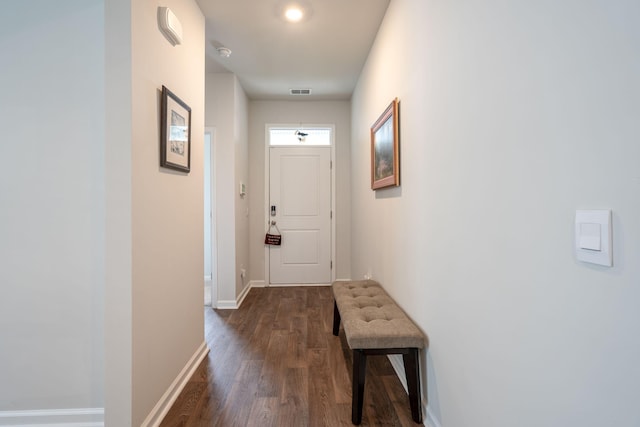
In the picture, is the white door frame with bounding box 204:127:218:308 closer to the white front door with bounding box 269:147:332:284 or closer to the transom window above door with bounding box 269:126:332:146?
the white front door with bounding box 269:147:332:284

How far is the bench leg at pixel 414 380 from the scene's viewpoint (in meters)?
1.62

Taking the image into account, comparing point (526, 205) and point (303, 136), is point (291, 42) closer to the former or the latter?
point (303, 136)

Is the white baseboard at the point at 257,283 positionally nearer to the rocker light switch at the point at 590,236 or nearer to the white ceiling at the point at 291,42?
the white ceiling at the point at 291,42

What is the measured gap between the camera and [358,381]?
1.63 metres

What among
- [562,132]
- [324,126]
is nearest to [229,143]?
[324,126]

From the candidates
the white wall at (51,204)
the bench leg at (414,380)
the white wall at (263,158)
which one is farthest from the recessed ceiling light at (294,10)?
the bench leg at (414,380)

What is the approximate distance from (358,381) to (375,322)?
1.02ft

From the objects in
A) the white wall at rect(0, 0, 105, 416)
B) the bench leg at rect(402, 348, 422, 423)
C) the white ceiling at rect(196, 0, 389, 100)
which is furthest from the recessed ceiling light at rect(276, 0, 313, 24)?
the bench leg at rect(402, 348, 422, 423)

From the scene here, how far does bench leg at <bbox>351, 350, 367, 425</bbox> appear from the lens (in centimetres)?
162

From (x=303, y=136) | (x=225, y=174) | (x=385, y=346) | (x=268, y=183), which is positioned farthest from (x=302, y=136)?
(x=385, y=346)

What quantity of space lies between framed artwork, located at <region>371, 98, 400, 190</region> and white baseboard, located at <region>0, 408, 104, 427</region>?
7.31 ft

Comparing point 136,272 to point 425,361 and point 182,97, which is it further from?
point 425,361

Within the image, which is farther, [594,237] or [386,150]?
[386,150]

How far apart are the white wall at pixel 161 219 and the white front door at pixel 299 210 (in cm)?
214
